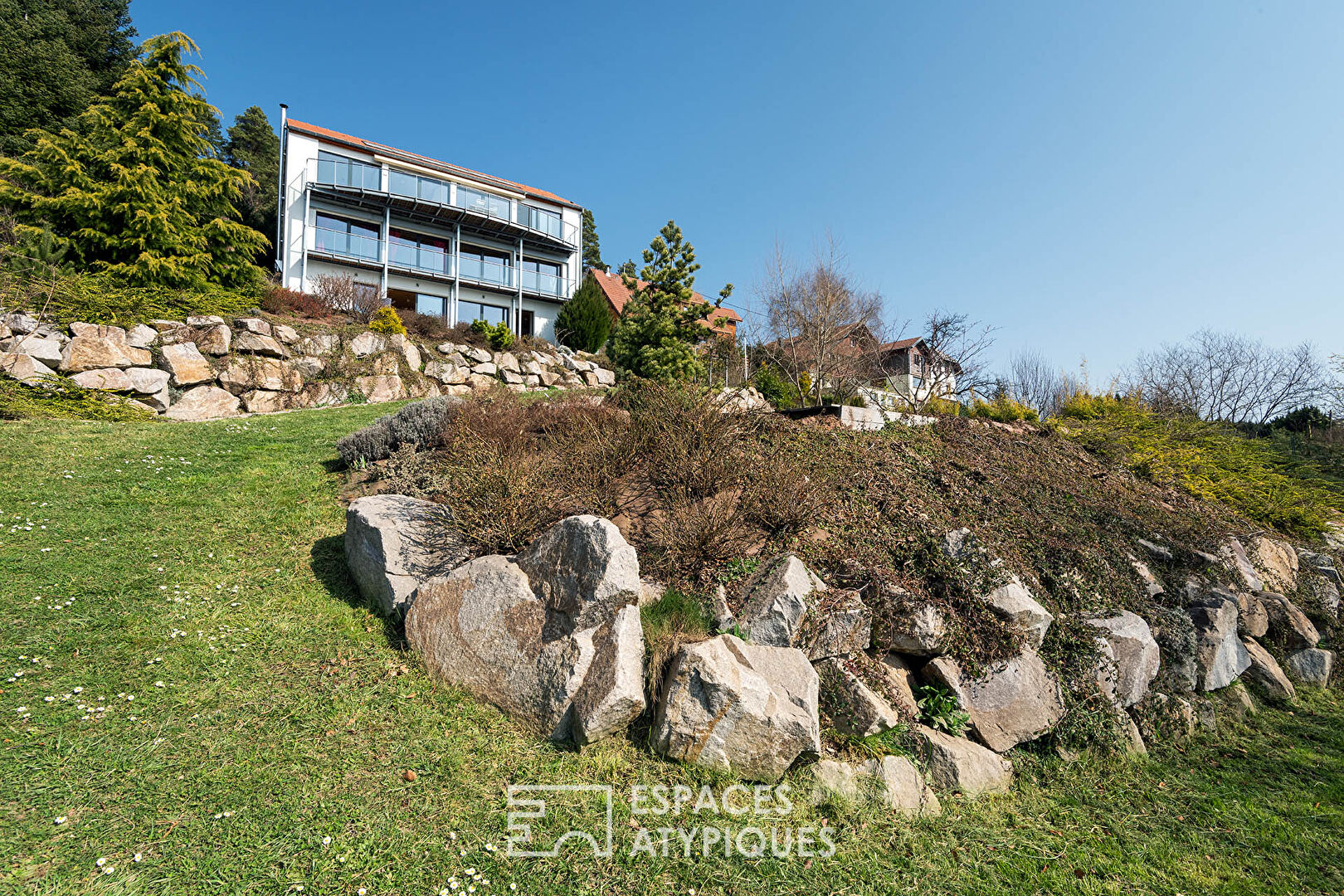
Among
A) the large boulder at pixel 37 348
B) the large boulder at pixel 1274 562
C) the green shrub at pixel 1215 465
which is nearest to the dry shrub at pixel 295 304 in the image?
the large boulder at pixel 37 348

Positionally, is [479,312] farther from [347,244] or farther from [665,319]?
[665,319]

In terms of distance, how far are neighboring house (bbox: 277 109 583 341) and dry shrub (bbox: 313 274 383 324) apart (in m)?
2.87

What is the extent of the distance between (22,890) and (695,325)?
34.5 ft

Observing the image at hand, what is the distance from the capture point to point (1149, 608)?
17.3 ft

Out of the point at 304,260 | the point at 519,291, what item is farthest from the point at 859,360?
the point at 304,260

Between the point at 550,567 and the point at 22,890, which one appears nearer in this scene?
the point at 22,890

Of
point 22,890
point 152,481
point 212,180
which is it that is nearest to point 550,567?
point 22,890

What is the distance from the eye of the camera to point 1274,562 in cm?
734

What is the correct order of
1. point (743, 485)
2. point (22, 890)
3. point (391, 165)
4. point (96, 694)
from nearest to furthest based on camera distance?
1. point (22, 890)
2. point (96, 694)
3. point (743, 485)
4. point (391, 165)

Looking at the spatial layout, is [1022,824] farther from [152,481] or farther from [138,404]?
[138,404]

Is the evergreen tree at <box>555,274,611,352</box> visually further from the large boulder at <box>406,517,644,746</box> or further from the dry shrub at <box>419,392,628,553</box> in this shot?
the large boulder at <box>406,517,644,746</box>

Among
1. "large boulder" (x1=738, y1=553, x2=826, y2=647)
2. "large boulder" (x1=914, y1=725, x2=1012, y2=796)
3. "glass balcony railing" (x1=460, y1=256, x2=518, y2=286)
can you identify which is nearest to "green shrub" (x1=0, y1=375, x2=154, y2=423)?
"large boulder" (x1=738, y1=553, x2=826, y2=647)

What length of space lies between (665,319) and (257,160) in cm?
2988

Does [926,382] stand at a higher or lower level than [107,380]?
higher
